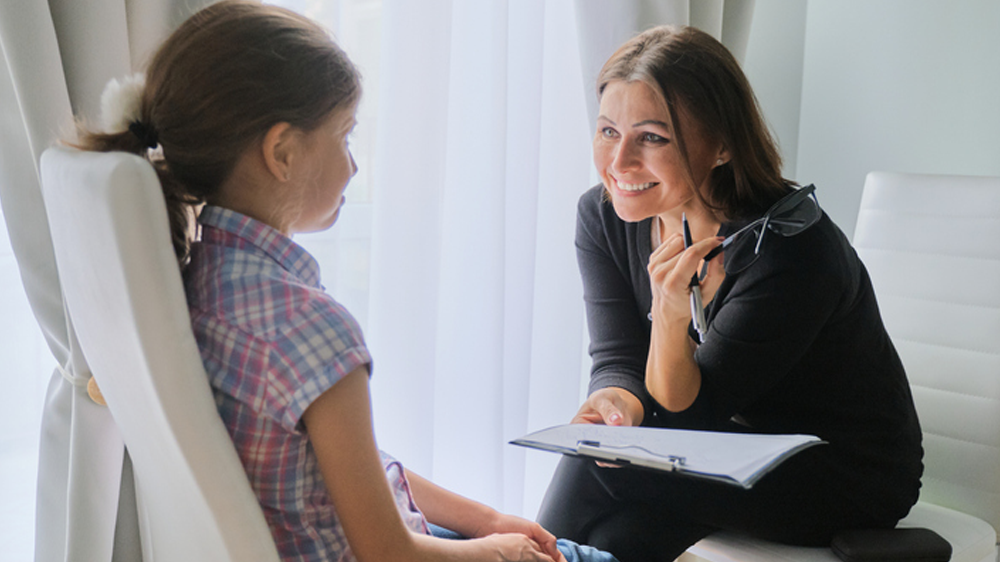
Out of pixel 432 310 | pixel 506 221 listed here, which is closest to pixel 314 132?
pixel 432 310

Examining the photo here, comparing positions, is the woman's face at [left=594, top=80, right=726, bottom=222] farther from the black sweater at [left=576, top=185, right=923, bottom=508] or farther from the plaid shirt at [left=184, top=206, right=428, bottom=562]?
the plaid shirt at [left=184, top=206, right=428, bottom=562]

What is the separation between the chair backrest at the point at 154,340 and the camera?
0.56m

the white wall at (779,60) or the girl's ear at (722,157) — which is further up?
the white wall at (779,60)

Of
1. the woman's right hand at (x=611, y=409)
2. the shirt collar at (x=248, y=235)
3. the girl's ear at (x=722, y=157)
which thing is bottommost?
the woman's right hand at (x=611, y=409)

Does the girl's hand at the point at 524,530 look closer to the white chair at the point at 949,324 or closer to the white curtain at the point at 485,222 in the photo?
the white chair at the point at 949,324

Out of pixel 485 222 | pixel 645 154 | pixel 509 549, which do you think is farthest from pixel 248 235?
pixel 485 222

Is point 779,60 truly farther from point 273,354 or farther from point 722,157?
point 273,354

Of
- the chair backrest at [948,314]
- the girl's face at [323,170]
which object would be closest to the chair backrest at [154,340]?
the girl's face at [323,170]

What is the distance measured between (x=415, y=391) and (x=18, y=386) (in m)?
0.65

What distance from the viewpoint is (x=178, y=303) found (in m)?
0.58

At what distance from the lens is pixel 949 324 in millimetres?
1358

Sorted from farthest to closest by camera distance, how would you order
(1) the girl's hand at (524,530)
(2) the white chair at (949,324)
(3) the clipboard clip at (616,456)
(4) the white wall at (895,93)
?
(4) the white wall at (895,93), (2) the white chair at (949,324), (1) the girl's hand at (524,530), (3) the clipboard clip at (616,456)

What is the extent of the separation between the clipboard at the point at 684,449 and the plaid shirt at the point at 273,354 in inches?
9.0

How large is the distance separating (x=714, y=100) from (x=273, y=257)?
696 mm
